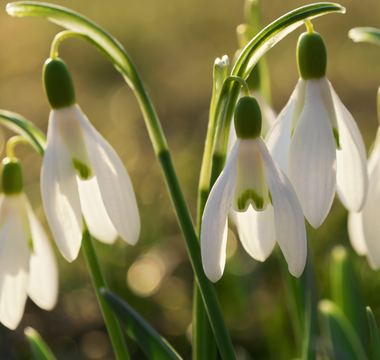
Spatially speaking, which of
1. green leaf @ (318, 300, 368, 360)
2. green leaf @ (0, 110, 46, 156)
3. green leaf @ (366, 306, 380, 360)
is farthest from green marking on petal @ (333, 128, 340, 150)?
green leaf @ (0, 110, 46, 156)

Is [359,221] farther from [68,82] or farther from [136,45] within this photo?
[136,45]

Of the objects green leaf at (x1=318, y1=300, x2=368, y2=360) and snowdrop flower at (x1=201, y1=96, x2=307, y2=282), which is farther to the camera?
green leaf at (x1=318, y1=300, x2=368, y2=360)

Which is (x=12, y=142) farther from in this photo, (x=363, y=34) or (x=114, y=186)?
(x=363, y=34)

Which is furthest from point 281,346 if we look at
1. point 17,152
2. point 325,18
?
point 325,18

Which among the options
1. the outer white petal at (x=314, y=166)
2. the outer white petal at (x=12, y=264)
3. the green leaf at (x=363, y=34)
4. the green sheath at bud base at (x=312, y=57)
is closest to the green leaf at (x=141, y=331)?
the outer white petal at (x=12, y=264)

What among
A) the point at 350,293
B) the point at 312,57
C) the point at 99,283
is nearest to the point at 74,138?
the point at 99,283

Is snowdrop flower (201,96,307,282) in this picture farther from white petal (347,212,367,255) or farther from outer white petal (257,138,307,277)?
white petal (347,212,367,255)
